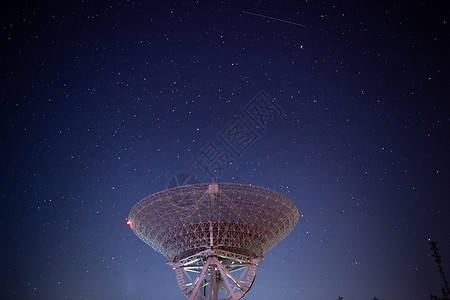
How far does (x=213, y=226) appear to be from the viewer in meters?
35.7

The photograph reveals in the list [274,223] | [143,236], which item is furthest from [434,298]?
[143,236]

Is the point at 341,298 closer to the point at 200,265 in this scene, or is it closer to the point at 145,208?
the point at 200,265

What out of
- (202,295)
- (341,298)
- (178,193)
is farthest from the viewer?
(341,298)

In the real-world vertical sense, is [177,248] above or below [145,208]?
below

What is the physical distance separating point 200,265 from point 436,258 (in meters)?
33.0

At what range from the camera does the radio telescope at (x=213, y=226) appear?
34469 mm

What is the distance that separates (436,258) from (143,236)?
39284mm

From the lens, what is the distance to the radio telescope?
34469 mm

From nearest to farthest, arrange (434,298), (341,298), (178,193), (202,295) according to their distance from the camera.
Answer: (178,193)
(202,295)
(434,298)
(341,298)

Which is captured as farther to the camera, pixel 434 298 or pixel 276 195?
pixel 434 298

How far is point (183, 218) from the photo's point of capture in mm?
35875

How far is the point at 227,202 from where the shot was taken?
34.7 m

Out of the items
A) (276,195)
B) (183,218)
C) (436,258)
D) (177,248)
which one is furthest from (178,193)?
(436,258)

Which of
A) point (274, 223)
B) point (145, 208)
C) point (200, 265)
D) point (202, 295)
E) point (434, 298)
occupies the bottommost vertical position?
point (434, 298)
